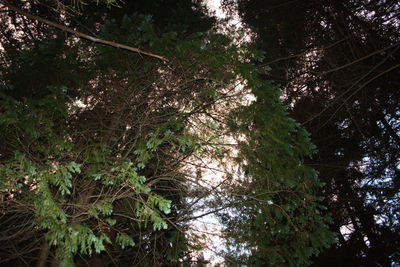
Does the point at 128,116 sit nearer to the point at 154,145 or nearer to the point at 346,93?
the point at 154,145

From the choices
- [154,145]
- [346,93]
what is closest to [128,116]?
[154,145]

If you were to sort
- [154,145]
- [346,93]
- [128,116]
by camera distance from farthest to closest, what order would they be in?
Result: [346,93] < [128,116] < [154,145]

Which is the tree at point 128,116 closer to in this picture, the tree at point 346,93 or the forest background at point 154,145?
the forest background at point 154,145

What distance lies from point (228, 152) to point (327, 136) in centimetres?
736

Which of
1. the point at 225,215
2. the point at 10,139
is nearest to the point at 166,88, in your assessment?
the point at 10,139

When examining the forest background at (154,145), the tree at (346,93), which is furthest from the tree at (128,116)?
the tree at (346,93)

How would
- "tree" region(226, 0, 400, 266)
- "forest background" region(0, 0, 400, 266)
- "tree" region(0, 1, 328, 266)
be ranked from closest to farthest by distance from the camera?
"forest background" region(0, 0, 400, 266)
"tree" region(0, 1, 328, 266)
"tree" region(226, 0, 400, 266)

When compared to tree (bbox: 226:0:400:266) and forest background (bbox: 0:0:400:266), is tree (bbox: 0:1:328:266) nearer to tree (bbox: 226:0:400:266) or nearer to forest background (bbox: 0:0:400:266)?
forest background (bbox: 0:0:400:266)

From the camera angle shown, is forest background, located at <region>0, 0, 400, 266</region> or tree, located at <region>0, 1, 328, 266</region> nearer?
forest background, located at <region>0, 0, 400, 266</region>

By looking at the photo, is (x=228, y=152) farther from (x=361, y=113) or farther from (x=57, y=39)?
(x=361, y=113)

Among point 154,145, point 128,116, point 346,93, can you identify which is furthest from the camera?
point 346,93

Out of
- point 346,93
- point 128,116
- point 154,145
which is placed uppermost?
point 346,93

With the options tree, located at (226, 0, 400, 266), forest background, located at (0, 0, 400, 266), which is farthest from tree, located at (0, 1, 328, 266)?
tree, located at (226, 0, 400, 266)

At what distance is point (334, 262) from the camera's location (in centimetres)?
1079
